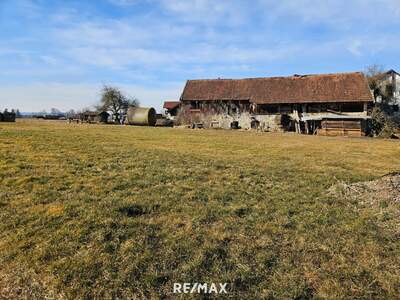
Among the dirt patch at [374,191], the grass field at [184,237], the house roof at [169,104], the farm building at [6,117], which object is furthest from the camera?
the house roof at [169,104]

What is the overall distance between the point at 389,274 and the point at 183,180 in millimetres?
5414

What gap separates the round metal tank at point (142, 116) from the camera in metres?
43.8

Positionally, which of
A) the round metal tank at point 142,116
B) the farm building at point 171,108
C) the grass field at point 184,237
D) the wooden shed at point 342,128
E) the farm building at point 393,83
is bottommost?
the grass field at point 184,237

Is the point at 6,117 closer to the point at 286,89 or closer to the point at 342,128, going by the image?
the point at 286,89

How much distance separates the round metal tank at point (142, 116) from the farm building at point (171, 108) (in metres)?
12.9

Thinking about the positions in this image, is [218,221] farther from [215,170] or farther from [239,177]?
[215,170]

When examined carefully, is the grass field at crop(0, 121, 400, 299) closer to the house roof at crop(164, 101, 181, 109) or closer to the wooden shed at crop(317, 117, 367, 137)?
the wooden shed at crop(317, 117, 367, 137)

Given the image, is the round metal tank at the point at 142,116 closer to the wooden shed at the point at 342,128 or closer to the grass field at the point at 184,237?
the wooden shed at the point at 342,128

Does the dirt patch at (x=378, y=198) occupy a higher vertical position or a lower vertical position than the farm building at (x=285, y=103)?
lower

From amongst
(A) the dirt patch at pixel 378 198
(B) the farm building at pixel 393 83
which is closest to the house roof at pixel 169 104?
(B) the farm building at pixel 393 83

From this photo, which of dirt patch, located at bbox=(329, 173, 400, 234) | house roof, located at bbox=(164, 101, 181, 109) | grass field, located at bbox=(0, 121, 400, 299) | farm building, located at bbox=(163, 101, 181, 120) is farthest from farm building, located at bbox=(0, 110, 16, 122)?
dirt patch, located at bbox=(329, 173, 400, 234)

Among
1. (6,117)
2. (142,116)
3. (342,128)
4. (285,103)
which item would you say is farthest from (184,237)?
(6,117)

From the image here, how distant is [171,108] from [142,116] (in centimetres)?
1776

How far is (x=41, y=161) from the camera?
10.7 m
